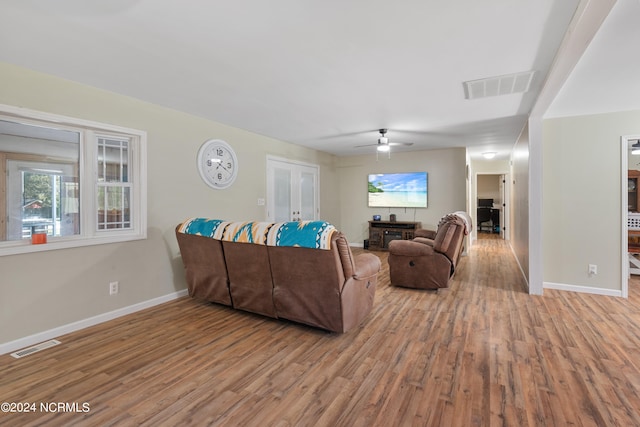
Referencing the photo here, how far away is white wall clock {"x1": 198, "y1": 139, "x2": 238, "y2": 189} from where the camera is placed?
415 cm

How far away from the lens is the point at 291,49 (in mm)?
2318

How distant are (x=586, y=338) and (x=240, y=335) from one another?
3.03 meters

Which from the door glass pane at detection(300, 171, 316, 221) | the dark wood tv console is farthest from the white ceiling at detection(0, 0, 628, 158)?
the dark wood tv console

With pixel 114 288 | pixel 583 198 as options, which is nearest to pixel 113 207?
pixel 114 288

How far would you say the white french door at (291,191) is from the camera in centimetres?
554

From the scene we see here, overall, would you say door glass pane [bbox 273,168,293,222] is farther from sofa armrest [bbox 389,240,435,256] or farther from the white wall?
the white wall

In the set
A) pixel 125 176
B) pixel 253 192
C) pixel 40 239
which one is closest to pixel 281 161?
pixel 253 192

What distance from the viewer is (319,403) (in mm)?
1811

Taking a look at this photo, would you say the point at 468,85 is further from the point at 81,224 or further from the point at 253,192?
the point at 81,224

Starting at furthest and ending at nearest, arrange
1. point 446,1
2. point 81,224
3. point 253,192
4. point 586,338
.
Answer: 1. point 253,192
2. point 81,224
3. point 586,338
4. point 446,1

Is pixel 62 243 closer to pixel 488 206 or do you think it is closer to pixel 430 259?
pixel 430 259

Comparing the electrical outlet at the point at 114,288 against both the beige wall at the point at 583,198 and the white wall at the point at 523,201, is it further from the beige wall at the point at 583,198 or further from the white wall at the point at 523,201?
the beige wall at the point at 583,198

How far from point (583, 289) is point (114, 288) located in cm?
557

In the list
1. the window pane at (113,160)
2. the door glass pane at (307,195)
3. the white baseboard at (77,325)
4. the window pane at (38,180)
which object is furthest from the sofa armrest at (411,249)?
the window pane at (38,180)
